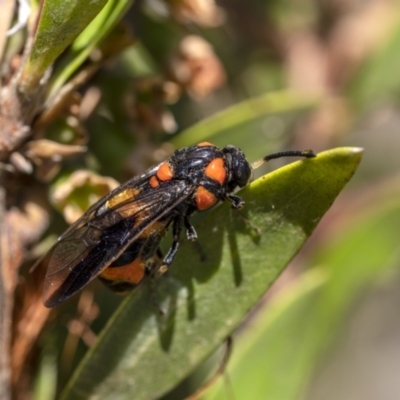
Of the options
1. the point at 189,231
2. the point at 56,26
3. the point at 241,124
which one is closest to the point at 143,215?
the point at 189,231

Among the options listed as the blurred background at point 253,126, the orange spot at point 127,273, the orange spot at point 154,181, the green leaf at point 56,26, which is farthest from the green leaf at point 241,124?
the green leaf at point 56,26

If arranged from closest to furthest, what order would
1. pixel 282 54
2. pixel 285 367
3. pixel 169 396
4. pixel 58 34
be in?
Answer: pixel 58 34 → pixel 285 367 → pixel 169 396 → pixel 282 54

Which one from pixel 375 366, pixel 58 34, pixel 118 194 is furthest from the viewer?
pixel 375 366

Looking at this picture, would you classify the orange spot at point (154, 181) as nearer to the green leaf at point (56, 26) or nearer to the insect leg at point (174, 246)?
the insect leg at point (174, 246)

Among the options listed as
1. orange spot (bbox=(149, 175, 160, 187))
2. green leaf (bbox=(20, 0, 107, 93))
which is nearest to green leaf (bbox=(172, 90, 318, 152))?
orange spot (bbox=(149, 175, 160, 187))

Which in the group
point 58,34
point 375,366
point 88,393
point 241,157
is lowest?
point 375,366

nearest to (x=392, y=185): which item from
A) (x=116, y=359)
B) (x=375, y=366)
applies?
(x=116, y=359)

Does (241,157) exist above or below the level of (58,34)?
below

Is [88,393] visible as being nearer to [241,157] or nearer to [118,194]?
[118,194]

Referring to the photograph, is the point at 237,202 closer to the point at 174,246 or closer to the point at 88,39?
the point at 174,246

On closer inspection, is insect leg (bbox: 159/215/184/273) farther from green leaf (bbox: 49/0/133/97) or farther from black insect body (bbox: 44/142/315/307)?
green leaf (bbox: 49/0/133/97)
